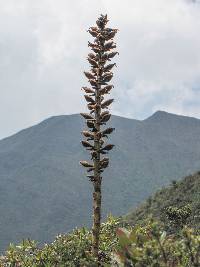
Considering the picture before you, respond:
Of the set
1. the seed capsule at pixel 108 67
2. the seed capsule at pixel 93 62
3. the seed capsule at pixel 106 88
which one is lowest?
the seed capsule at pixel 106 88

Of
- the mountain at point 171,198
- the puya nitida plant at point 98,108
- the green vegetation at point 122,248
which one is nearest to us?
the green vegetation at point 122,248

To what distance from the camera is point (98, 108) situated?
51.0 ft

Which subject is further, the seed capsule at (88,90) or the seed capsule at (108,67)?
the seed capsule at (108,67)

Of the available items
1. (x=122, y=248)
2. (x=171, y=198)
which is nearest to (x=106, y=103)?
(x=122, y=248)

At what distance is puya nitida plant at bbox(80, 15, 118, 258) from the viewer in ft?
48.0

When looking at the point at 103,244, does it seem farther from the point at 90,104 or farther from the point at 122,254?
Answer: the point at 122,254

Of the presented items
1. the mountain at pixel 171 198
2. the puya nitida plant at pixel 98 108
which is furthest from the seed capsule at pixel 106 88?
the mountain at pixel 171 198

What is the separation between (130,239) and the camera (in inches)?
408

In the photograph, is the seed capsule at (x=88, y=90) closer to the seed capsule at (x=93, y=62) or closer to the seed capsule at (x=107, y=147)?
the seed capsule at (x=93, y=62)

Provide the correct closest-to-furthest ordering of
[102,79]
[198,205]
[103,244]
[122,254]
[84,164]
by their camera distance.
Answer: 1. [122,254]
2. [84,164]
3. [102,79]
4. [103,244]
5. [198,205]

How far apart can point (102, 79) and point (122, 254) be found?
21.6ft

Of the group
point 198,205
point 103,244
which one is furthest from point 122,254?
point 198,205

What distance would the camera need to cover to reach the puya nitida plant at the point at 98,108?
1463cm

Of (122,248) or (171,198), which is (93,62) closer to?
(122,248)
